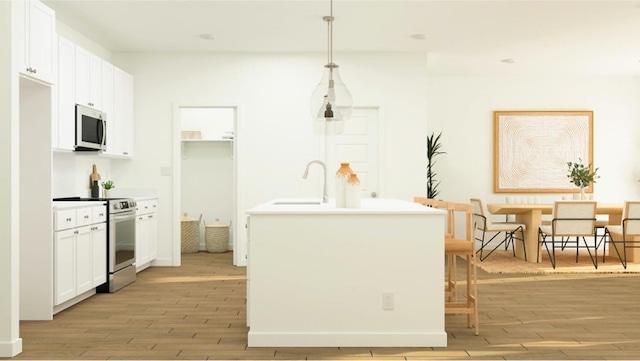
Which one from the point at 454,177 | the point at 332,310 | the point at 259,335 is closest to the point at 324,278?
the point at 332,310

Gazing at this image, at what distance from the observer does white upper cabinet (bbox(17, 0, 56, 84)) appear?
4383 mm

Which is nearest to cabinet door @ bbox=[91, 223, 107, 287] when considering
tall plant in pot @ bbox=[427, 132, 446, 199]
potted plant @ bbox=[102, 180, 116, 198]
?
potted plant @ bbox=[102, 180, 116, 198]

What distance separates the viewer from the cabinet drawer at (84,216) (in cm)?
519

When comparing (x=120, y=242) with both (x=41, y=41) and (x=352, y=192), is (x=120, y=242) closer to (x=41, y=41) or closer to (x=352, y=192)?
(x=41, y=41)

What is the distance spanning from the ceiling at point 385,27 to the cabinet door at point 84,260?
209cm

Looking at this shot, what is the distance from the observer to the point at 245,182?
7.66 metres

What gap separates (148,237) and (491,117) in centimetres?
534

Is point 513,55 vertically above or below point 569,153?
above

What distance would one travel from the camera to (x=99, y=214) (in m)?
5.62

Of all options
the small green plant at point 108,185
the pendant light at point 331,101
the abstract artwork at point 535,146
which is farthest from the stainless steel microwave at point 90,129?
the abstract artwork at point 535,146

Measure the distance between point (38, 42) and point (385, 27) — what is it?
11.2ft

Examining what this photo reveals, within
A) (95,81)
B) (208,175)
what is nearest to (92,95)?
(95,81)

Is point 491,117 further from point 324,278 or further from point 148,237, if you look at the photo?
point 324,278

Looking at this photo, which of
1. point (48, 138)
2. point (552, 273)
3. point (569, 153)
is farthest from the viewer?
point (569, 153)
